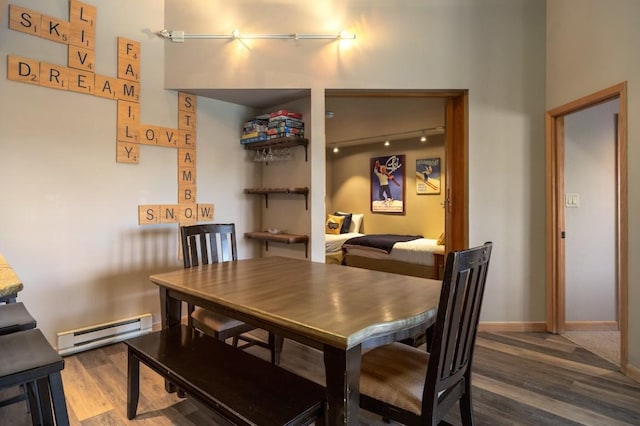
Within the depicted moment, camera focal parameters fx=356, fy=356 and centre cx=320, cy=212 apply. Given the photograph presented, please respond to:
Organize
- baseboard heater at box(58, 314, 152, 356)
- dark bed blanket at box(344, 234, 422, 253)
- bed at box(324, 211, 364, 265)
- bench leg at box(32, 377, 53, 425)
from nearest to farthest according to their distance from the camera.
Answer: bench leg at box(32, 377, 53, 425)
baseboard heater at box(58, 314, 152, 356)
dark bed blanket at box(344, 234, 422, 253)
bed at box(324, 211, 364, 265)

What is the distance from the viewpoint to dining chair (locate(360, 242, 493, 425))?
1191 mm

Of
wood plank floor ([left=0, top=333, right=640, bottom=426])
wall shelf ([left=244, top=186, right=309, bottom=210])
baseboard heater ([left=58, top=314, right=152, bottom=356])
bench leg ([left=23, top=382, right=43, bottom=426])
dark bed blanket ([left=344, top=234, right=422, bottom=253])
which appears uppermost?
wall shelf ([left=244, top=186, right=309, bottom=210])

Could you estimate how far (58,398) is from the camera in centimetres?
124

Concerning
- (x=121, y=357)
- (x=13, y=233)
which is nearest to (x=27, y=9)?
(x=13, y=233)

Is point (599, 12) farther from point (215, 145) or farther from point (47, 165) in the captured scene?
point (47, 165)

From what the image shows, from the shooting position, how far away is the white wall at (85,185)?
2.48 m

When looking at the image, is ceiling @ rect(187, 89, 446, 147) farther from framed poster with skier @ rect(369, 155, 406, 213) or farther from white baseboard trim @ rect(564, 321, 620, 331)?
white baseboard trim @ rect(564, 321, 620, 331)

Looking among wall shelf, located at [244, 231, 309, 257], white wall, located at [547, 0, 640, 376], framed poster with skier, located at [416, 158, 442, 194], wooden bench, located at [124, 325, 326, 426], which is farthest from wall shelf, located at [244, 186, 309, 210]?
framed poster with skier, located at [416, 158, 442, 194]

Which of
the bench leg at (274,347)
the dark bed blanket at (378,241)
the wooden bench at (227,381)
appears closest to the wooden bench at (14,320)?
the wooden bench at (227,381)

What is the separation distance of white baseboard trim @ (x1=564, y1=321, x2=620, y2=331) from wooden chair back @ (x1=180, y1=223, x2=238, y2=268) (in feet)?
9.82

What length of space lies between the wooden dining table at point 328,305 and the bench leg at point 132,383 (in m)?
0.24

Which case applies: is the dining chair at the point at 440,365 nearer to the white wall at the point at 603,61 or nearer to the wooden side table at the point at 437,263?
the white wall at the point at 603,61

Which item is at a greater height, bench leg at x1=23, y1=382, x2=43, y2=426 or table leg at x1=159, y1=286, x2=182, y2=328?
table leg at x1=159, y1=286, x2=182, y2=328

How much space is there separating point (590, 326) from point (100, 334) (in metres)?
4.16
